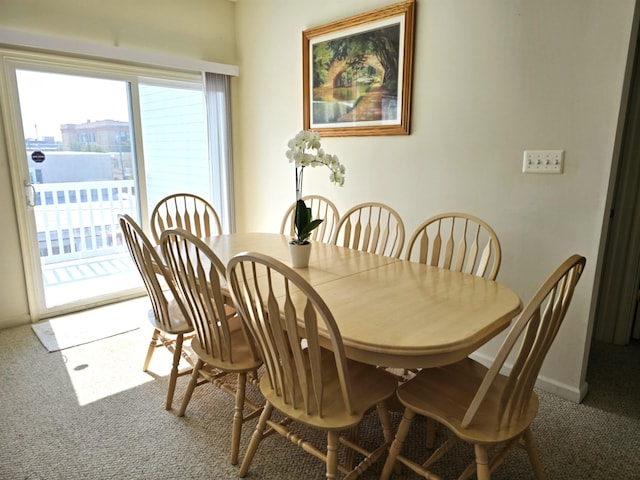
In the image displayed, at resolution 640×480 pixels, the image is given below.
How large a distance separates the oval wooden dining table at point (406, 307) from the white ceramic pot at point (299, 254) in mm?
42

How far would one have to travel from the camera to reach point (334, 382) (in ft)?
5.21

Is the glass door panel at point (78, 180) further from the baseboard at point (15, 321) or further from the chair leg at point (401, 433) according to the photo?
the chair leg at point (401, 433)

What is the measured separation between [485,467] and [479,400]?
245 millimetres

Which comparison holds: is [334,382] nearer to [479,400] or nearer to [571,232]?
[479,400]

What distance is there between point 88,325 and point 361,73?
2.76 m

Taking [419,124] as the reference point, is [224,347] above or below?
below

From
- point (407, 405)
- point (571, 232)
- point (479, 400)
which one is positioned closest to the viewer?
point (479, 400)

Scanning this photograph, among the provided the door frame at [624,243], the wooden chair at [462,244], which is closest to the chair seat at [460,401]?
the wooden chair at [462,244]

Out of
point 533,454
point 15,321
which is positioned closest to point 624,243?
point 533,454

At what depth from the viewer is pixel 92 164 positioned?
340 cm

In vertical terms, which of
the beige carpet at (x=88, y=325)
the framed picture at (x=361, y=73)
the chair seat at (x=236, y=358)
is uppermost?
the framed picture at (x=361, y=73)

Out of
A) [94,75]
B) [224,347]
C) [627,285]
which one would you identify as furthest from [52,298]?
[627,285]

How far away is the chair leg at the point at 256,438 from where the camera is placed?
1653mm

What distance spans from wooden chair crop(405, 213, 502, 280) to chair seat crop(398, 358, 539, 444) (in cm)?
52
